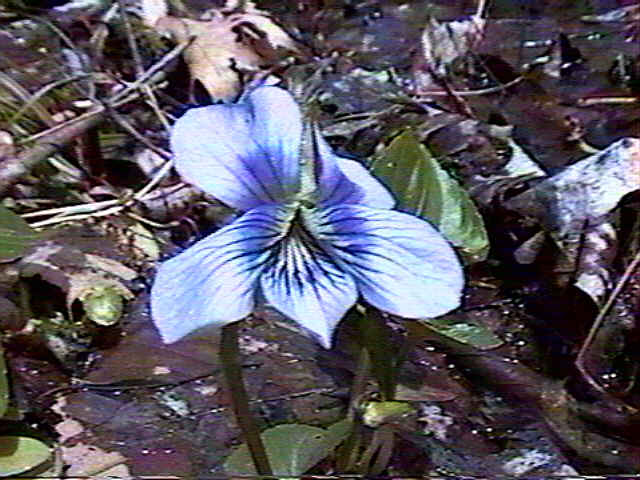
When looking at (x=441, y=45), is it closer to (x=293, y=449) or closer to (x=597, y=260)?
(x=597, y=260)

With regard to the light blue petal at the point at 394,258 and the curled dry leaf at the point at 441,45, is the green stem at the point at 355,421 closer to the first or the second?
the light blue petal at the point at 394,258

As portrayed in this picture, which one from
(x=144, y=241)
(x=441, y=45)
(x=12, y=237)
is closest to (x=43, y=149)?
(x=144, y=241)

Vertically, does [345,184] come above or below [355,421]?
above

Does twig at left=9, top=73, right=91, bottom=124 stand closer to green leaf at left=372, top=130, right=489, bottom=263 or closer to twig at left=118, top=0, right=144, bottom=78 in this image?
twig at left=118, top=0, right=144, bottom=78

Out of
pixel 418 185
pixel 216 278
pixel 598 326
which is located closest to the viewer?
pixel 216 278

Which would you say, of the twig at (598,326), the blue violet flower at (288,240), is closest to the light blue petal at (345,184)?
the blue violet flower at (288,240)

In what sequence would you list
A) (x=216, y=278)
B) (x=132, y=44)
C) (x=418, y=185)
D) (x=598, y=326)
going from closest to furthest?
(x=216, y=278) → (x=418, y=185) → (x=598, y=326) → (x=132, y=44)

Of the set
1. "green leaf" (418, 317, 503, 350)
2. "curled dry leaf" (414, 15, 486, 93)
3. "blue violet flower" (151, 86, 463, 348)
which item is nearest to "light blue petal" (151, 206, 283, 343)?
"blue violet flower" (151, 86, 463, 348)
